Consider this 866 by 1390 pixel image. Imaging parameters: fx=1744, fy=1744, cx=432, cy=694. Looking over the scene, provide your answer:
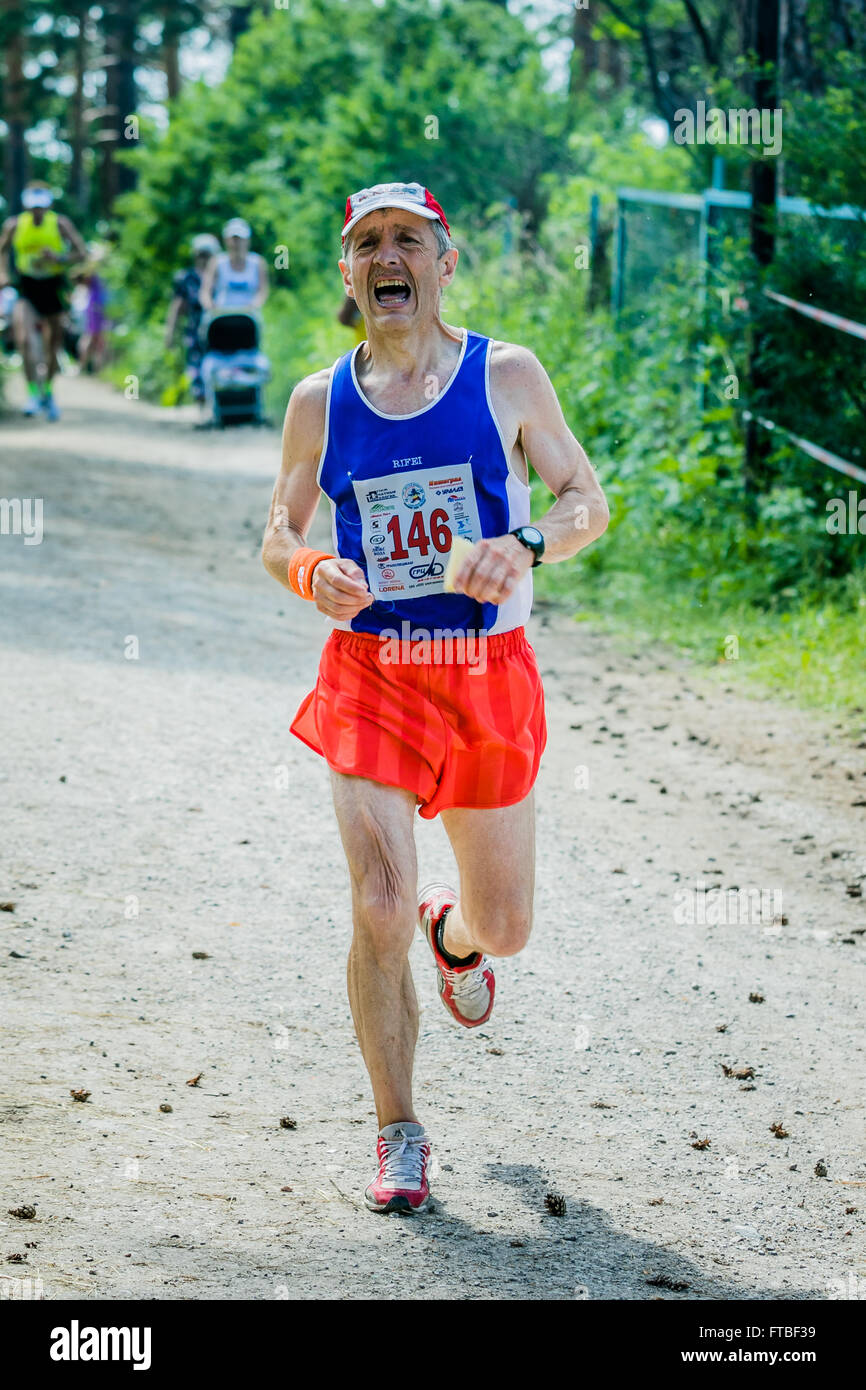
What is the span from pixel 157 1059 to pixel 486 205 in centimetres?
1972

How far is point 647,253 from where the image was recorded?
13320mm

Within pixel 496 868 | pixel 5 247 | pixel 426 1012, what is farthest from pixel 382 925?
pixel 5 247

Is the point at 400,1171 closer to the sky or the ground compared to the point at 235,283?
closer to the ground

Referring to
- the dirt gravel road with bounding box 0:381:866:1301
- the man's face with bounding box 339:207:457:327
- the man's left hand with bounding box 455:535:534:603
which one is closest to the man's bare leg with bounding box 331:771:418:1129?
the dirt gravel road with bounding box 0:381:866:1301

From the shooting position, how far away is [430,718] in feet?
13.4

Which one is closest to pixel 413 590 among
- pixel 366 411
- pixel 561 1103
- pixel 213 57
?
pixel 366 411

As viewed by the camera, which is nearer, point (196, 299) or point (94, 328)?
point (196, 299)

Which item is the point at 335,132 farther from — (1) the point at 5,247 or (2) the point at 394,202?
(2) the point at 394,202

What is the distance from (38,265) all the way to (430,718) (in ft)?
50.6

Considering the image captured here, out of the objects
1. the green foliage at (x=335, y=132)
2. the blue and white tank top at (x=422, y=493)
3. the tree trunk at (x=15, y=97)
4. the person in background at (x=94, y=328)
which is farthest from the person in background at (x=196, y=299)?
the tree trunk at (x=15, y=97)

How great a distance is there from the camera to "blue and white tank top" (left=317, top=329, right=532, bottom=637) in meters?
4.05

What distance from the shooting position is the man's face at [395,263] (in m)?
4.08

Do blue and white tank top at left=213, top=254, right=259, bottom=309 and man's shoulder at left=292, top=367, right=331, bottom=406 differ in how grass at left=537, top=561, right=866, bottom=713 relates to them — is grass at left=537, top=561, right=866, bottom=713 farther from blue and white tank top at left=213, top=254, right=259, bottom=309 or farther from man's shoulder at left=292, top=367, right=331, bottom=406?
blue and white tank top at left=213, top=254, right=259, bottom=309

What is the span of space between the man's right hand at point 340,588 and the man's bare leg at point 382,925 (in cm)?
41
